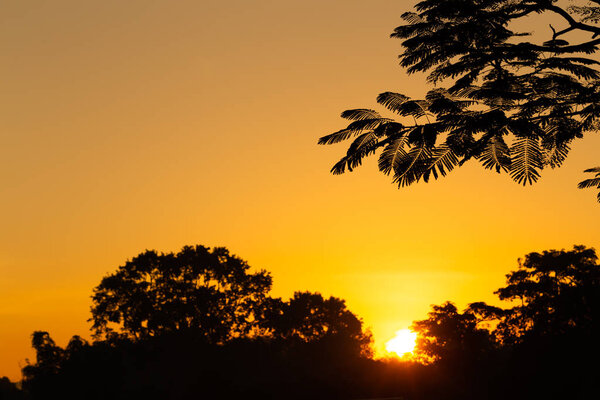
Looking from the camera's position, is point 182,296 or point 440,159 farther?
point 182,296

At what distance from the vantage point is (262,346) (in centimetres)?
7044

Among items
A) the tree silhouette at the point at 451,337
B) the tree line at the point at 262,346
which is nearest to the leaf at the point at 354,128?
the tree line at the point at 262,346

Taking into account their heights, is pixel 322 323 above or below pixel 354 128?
above

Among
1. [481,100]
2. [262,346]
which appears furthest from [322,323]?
[481,100]

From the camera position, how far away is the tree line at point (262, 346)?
55219 millimetres

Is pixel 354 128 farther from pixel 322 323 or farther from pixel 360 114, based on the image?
pixel 322 323

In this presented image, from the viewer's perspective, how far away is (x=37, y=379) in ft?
234

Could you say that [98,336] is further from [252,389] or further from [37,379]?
[252,389]

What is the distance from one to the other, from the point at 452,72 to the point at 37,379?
72.5 metres

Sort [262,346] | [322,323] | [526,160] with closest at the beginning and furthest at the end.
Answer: [526,160], [262,346], [322,323]

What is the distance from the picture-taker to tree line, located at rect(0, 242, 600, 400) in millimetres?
55219

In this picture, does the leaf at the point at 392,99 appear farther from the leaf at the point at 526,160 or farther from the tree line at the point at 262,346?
the tree line at the point at 262,346

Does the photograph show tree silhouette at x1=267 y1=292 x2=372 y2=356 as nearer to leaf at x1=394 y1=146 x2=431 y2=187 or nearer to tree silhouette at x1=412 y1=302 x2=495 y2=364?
tree silhouette at x1=412 y1=302 x2=495 y2=364

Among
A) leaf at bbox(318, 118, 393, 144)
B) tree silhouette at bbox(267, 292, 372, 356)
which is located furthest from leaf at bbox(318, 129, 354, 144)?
tree silhouette at bbox(267, 292, 372, 356)
